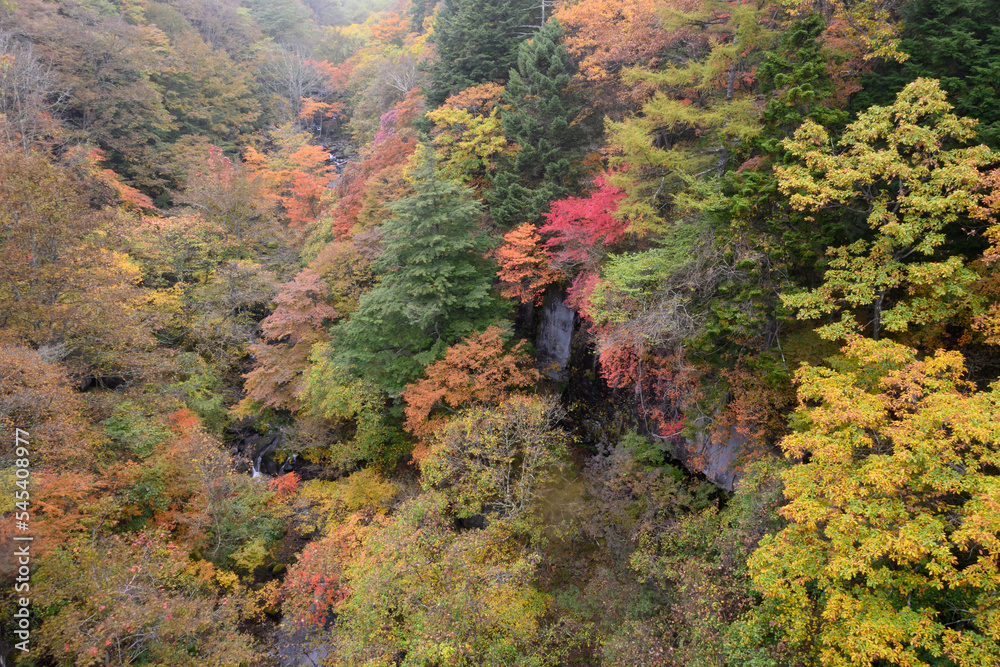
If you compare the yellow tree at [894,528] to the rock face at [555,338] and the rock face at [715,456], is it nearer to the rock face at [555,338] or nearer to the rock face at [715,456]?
the rock face at [715,456]

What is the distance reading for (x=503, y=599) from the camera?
10680 millimetres

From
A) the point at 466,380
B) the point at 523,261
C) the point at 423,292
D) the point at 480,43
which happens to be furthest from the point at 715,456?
the point at 480,43

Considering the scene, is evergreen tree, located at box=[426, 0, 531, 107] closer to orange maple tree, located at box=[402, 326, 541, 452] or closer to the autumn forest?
the autumn forest

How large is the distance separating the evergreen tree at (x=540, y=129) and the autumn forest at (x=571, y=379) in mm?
154

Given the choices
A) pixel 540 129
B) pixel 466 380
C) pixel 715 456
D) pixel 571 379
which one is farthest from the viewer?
pixel 571 379

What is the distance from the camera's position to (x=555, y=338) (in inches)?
738

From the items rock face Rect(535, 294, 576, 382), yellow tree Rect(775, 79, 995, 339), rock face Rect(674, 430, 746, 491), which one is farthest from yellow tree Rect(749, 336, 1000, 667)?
rock face Rect(535, 294, 576, 382)

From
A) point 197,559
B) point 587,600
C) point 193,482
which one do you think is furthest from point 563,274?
point 197,559

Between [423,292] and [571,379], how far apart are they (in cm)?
722

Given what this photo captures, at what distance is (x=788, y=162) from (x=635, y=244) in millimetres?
6038

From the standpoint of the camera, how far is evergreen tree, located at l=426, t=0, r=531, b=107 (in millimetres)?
20547

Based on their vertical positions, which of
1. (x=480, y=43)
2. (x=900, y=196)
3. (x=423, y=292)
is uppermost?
(x=480, y=43)

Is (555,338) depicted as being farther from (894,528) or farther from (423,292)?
(894,528)

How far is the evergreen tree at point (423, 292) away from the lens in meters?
15.4
